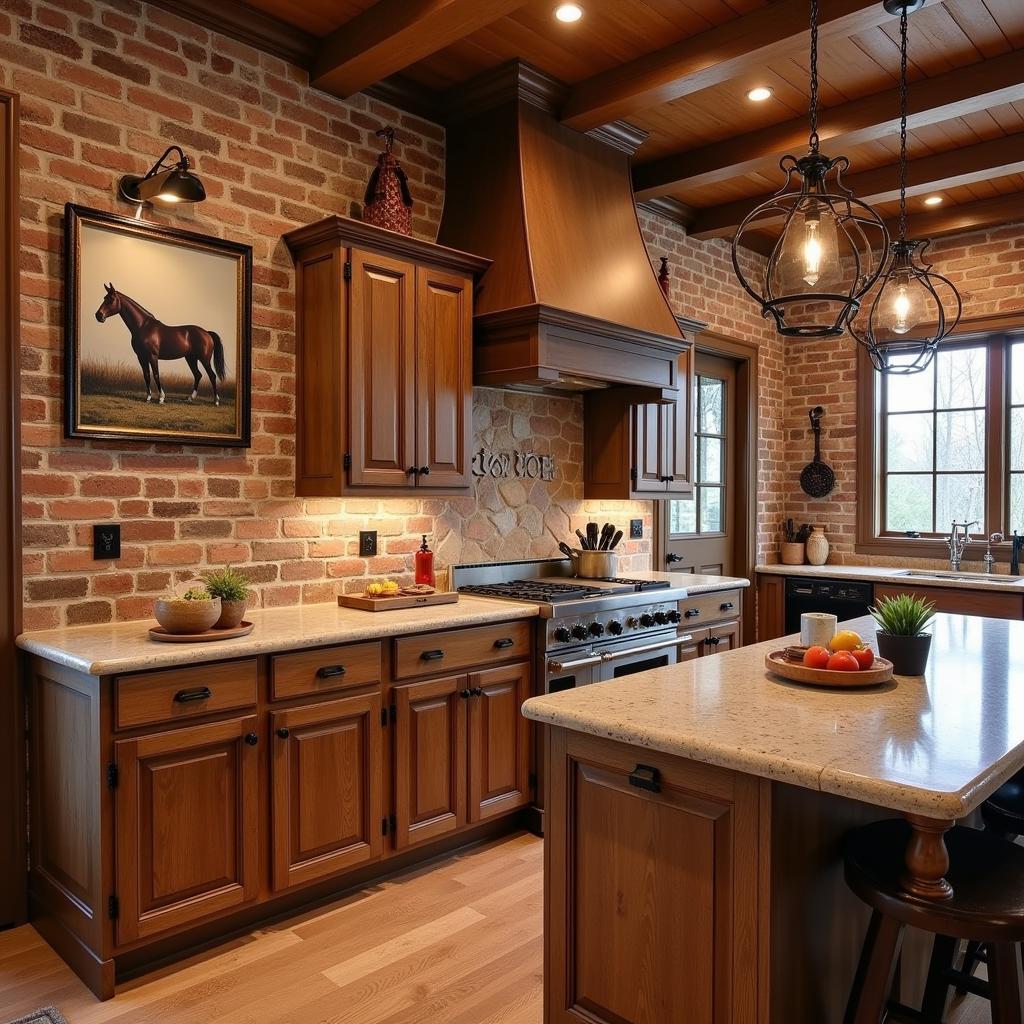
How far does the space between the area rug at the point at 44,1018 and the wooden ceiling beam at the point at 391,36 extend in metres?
3.25

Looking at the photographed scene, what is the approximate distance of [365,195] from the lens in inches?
139

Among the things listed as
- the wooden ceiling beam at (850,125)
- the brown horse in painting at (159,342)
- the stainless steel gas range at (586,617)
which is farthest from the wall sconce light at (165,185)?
the wooden ceiling beam at (850,125)

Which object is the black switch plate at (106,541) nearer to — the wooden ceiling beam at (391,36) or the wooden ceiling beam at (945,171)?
the wooden ceiling beam at (391,36)

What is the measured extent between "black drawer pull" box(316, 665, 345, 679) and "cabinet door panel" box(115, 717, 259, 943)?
0.89 ft

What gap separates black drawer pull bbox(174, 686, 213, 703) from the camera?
8.00ft

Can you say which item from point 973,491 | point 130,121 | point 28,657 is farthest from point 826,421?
point 28,657

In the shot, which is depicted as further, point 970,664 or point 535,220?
point 535,220

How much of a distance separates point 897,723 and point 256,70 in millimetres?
3184

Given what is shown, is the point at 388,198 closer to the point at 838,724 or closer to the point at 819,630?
the point at 819,630

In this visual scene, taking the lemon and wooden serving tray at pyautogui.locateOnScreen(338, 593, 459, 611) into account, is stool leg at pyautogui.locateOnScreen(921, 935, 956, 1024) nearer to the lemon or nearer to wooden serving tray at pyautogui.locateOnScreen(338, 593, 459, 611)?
the lemon

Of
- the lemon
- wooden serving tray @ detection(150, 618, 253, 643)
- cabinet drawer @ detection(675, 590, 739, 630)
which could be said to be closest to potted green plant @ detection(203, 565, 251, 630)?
wooden serving tray @ detection(150, 618, 253, 643)

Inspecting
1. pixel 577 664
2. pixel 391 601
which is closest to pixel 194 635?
pixel 391 601

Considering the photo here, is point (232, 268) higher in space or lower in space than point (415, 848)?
higher

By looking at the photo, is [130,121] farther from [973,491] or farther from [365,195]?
[973,491]
